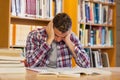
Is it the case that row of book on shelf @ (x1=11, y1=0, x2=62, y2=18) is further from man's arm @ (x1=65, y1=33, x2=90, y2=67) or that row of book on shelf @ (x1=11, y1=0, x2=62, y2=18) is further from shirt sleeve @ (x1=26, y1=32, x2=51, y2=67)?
man's arm @ (x1=65, y1=33, x2=90, y2=67)

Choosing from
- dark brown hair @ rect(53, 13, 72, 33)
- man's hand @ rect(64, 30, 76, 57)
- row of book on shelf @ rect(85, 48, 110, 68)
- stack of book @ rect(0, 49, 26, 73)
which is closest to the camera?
stack of book @ rect(0, 49, 26, 73)

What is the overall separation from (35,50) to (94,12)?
155cm

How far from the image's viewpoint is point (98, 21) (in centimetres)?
378

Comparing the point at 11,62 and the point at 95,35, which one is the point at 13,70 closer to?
the point at 11,62

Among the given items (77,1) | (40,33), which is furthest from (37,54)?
(77,1)

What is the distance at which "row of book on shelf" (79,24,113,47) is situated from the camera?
11.7 ft

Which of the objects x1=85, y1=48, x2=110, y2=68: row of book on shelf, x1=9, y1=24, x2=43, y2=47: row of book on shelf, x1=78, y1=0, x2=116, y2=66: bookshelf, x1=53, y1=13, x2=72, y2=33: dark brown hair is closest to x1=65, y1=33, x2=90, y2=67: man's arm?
x1=53, y1=13, x2=72, y2=33: dark brown hair

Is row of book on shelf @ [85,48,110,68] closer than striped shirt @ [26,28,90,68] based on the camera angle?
No

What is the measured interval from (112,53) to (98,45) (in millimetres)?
383

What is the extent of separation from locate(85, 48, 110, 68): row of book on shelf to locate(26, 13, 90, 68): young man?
1105 millimetres

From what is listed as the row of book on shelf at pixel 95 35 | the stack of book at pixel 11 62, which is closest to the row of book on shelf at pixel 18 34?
the row of book on shelf at pixel 95 35

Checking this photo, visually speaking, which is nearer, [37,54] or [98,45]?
[37,54]

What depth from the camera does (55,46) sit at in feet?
8.35

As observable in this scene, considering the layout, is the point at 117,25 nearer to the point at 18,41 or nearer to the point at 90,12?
the point at 90,12
